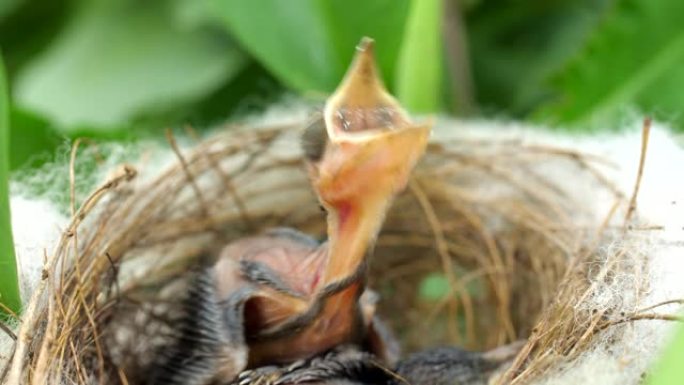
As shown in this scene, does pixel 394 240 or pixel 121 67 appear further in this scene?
pixel 121 67

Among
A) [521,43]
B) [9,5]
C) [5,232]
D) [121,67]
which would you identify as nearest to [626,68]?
[521,43]

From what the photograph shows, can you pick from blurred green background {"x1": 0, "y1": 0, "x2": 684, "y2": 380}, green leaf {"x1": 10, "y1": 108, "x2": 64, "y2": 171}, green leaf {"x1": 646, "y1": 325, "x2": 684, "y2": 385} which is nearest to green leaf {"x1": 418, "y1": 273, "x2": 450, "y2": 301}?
blurred green background {"x1": 0, "y1": 0, "x2": 684, "y2": 380}

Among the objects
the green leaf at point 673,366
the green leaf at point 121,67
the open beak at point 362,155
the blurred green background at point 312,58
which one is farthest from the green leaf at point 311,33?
the green leaf at point 673,366

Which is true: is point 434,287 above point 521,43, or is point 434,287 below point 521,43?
below

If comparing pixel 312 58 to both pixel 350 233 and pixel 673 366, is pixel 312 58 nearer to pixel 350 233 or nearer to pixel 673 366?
pixel 350 233

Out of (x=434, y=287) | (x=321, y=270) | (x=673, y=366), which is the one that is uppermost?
(x=673, y=366)

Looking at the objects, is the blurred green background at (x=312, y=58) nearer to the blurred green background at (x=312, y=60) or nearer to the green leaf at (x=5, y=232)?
the blurred green background at (x=312, y=60)

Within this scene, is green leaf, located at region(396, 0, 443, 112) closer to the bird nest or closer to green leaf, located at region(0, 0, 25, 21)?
the bird nest
